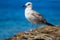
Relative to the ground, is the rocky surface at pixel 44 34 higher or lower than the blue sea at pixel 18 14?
lower

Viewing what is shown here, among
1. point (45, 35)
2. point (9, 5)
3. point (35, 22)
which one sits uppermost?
point (9, 5)

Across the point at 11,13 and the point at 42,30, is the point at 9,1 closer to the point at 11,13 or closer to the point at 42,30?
the point at 11,13

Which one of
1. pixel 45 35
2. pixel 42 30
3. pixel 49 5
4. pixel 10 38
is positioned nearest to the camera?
pixel 45 35

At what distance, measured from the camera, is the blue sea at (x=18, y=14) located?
3561 millimetres

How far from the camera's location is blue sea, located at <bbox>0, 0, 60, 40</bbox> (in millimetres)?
3561

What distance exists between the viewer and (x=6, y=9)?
12.0 feet

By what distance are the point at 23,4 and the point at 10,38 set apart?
587mm

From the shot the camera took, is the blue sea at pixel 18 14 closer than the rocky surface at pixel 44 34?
No

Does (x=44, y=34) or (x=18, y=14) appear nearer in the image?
(x=44, y=34)

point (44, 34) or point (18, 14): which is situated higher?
point (18, 14)

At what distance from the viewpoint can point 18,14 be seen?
3.63m

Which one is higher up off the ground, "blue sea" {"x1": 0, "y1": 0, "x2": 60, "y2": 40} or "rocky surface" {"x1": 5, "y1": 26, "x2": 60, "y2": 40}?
"blue sea" {"x1": 0, "y1": 0, "x2": 60, "y2": 40}

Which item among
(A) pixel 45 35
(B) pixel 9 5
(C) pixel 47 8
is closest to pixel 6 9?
(B) pixel 9 5

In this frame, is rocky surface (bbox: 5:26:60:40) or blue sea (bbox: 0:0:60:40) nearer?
rocky surface (bbox: 5:26:60:40)
